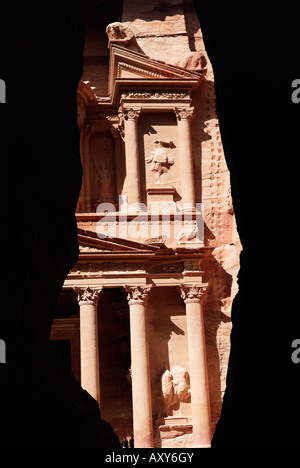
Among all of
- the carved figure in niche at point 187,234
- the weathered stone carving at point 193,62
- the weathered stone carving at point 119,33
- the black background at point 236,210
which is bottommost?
the black background at point 236,210

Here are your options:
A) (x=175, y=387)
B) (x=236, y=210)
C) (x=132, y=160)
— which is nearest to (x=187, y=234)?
(x=132, y=160)

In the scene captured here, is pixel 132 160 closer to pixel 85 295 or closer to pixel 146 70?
pixel 146 70

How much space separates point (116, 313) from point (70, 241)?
59.8 feet

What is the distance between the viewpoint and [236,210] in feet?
12.9

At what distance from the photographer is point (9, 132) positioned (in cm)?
352

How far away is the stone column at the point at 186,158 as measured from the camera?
74.1ft

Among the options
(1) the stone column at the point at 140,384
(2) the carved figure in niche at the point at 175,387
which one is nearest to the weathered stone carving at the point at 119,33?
(1) the stone column at the point at 140,384

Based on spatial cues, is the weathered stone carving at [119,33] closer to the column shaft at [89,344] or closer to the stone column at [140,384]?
the column shaft at [89,344]

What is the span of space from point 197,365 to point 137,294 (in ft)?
8.26

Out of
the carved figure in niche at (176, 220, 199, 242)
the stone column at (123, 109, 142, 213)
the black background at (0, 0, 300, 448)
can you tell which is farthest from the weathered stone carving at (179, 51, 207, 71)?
the black background at (0, 0, 300, 448)

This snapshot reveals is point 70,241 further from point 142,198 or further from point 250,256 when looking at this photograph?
point 142,198

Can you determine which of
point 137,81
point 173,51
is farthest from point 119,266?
point 173,51

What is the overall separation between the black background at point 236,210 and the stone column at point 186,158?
Result: 18.5 metres
